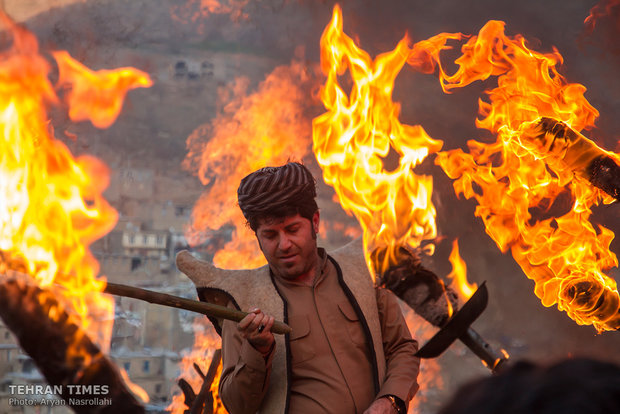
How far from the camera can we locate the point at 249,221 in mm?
2688

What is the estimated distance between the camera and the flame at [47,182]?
451cm

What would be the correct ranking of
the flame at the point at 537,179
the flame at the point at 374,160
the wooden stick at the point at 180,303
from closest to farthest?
the wooden stick at the point at 180,303 < the flame at the point at 537,179 < the flame at the point at 374,160

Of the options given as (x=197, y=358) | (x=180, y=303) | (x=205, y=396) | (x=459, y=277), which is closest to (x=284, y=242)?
(x=180, y=303)

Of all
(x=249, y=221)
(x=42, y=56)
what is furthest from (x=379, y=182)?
(x=42, y=56)

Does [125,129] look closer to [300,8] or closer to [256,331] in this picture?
[300,8]

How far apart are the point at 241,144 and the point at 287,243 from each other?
3914 mm

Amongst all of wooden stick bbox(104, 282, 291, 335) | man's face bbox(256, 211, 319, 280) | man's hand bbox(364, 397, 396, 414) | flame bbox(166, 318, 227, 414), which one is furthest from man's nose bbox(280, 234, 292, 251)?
flame bbox(166, 318, 227, 414)

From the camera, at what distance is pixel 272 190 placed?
261 centimetres

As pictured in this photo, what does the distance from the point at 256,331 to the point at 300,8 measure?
16.4 feet

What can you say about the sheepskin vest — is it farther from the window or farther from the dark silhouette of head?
the window

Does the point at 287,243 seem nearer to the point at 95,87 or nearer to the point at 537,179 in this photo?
the point at 537,179

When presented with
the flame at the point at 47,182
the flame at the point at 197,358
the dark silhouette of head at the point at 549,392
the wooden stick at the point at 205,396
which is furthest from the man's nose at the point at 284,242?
the flame at the point at 197,358

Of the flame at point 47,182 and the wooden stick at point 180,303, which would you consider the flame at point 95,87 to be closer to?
the flame at point 47,182

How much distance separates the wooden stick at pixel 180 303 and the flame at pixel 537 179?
1503 millimetres
